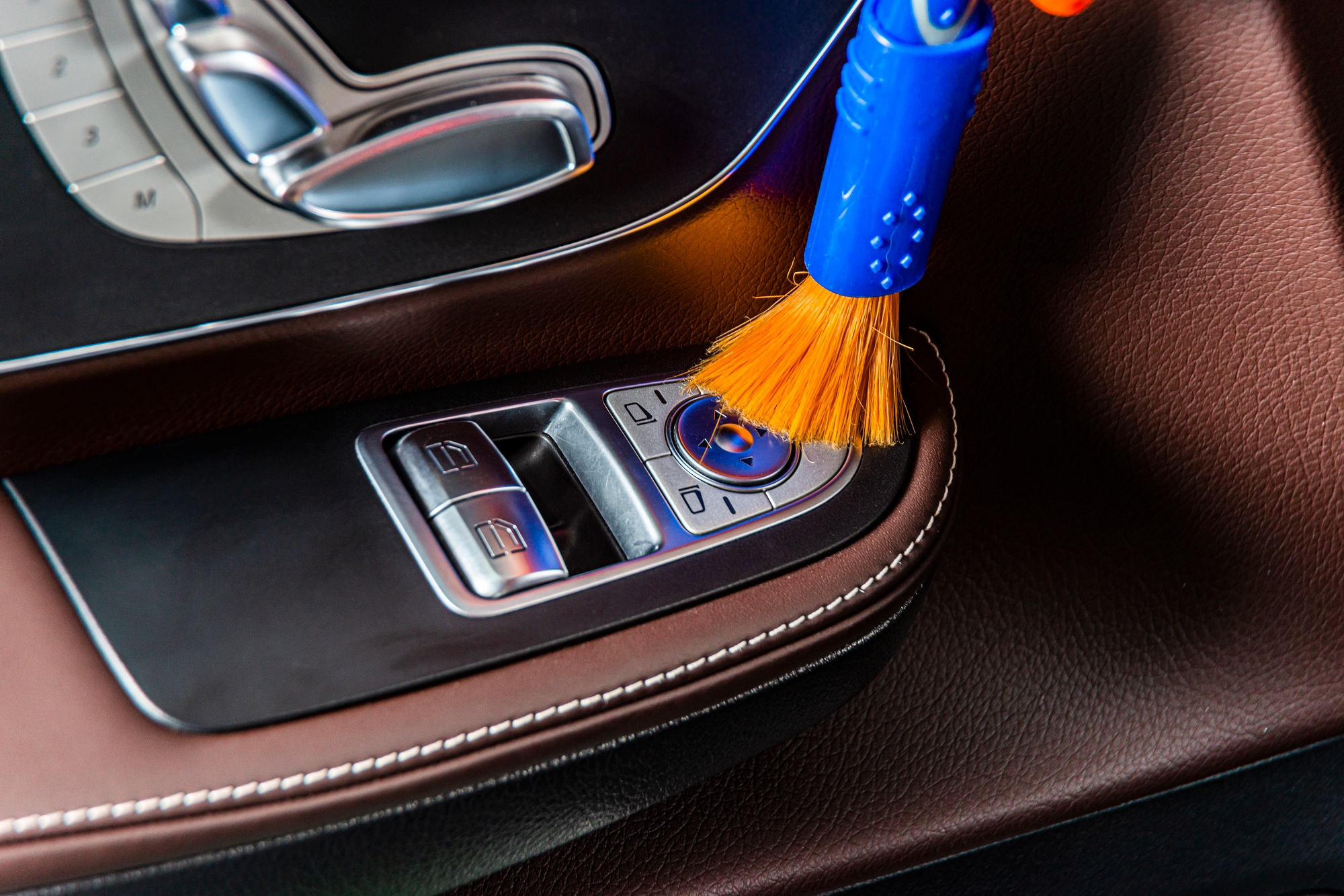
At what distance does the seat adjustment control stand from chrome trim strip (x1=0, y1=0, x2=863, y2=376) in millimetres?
97

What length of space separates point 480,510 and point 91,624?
0.75ft

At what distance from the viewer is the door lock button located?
2.18ft

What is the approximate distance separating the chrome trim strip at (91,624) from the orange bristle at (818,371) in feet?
1.34

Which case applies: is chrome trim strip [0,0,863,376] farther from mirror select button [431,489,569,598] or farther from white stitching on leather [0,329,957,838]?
white stitching on leather [0,329,957,838]

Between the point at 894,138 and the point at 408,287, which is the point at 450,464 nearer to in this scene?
the point at 408,287

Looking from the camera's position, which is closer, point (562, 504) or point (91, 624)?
point (91, 624)

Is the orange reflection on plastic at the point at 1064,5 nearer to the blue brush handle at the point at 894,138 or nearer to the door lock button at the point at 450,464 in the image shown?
the blue brush handle at the point at 894,138

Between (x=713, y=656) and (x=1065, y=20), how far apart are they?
1.76 ft

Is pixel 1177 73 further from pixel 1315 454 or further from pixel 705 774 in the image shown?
pixel 705 774

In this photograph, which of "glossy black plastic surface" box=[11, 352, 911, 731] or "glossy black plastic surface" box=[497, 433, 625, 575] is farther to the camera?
"glossy black plastic surface" box=[497, 433, 625, 575]

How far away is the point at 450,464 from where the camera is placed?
26.8 inches

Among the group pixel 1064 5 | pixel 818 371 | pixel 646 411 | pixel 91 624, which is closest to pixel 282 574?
pixel 91 624

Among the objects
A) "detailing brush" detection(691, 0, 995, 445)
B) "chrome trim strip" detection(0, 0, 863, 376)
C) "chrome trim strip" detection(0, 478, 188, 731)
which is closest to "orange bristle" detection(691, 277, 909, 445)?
"detailing brush" detection(691, 0, 995, 445)

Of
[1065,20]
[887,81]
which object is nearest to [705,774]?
[887,81]
